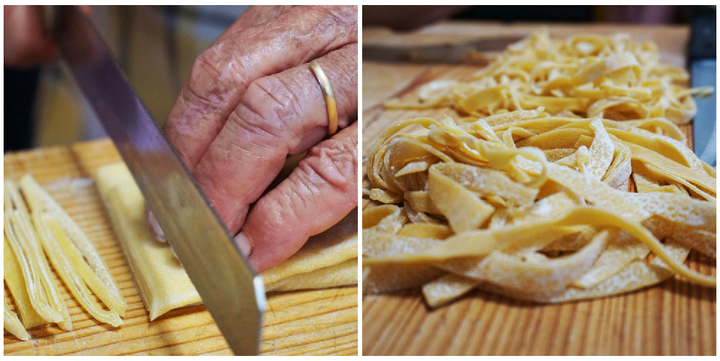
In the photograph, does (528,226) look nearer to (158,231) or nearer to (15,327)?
(158,231)

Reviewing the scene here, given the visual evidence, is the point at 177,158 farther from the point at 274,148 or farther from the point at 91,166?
the point at 91,166

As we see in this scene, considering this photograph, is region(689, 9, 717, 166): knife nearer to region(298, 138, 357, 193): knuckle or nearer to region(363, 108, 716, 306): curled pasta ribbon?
region(363, 108, 716, 306): curled pasta ribbon

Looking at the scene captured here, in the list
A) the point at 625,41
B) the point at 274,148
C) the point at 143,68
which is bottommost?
the point at 143,68

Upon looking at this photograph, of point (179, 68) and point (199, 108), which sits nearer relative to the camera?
point (199, 108)

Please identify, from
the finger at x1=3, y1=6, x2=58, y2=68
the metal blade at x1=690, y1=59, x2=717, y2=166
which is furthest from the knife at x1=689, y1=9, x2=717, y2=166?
the finger at x1=3, y1=6, x2=58, y2=68
